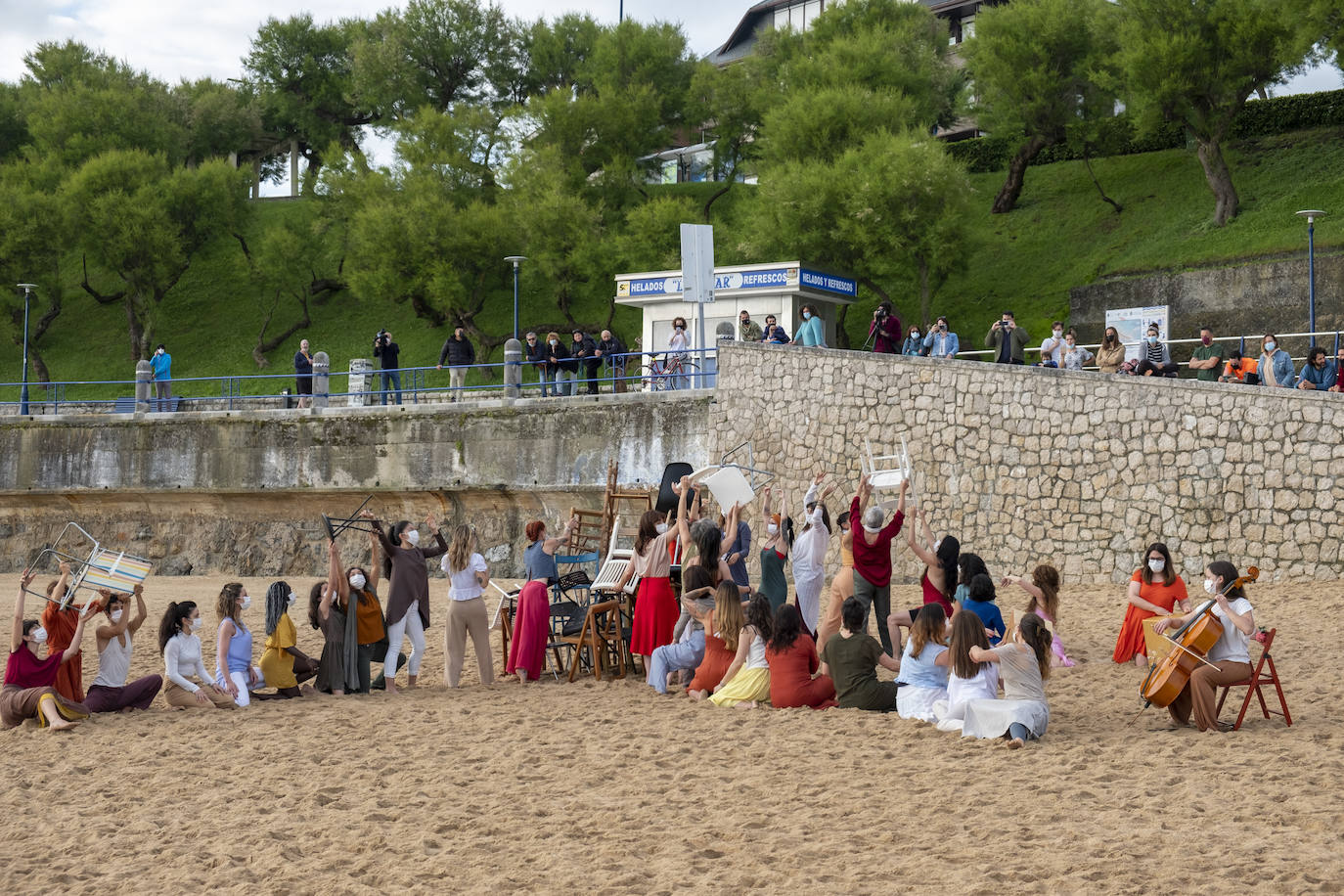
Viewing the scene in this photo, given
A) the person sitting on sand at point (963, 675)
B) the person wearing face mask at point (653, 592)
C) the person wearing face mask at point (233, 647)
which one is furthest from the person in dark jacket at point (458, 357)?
the person sitting on sand at point (963, 675)

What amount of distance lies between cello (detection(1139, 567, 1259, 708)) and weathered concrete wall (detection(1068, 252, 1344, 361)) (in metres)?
17.4

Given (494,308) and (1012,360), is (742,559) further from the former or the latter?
(494,308)

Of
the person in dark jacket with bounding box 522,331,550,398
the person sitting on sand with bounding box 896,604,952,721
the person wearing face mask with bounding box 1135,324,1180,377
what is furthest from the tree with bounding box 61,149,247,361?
the person sitting on sand with bounding box 896,604,952,721

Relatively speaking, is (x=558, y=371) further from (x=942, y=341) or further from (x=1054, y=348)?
(x=1054, y=348)

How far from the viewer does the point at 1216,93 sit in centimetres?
3089

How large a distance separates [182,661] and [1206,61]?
92.2ft

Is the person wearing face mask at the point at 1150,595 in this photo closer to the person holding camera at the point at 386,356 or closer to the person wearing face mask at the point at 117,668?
the person wearing face mask at the point at 117,668

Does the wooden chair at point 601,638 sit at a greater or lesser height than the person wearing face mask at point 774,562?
lesser

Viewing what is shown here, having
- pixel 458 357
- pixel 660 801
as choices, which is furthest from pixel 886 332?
pixel 660 801

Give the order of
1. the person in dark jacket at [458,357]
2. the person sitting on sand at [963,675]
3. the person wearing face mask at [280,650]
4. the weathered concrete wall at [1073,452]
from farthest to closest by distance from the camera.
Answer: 1. the person in dark jacket at [458,357]
2. the weathered concrete wall at [1073,452]
3. the person wearing face mask at [280,650]
4. the person sitting on sand at [963,675]

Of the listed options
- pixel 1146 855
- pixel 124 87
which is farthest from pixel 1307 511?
pixel 124 87

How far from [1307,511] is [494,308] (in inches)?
1204

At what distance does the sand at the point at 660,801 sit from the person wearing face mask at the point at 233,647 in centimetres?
34

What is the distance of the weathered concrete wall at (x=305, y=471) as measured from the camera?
2166 centimetres
